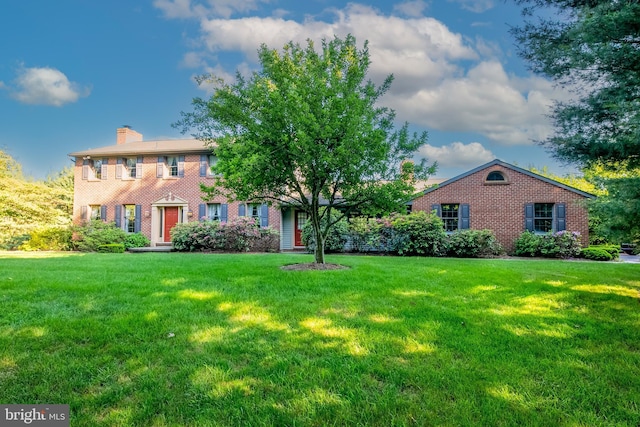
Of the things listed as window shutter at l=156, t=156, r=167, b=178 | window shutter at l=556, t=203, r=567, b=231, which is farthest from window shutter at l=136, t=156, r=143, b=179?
window shutter at l=556, t=203, r=567, b=231

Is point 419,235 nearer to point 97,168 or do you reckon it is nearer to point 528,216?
point 528,216

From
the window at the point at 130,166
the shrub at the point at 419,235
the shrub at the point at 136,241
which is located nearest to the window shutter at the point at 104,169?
the window at the point at 130,166

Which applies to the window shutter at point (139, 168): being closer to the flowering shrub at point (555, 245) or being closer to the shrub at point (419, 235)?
the shrub at point (419, 235)

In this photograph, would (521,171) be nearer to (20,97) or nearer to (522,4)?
(522,4)

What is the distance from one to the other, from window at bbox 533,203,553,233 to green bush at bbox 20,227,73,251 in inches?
915

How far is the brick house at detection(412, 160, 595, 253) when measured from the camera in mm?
15094

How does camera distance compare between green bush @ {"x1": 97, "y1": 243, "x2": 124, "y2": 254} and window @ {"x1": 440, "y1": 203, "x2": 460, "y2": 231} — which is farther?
green bush @ {"x1": 97, "y1": 243, "x2": 124, "y2": 254}

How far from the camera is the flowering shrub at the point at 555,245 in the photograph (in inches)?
550

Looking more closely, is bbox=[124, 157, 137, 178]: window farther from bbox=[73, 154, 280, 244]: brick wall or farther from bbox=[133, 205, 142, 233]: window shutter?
bbox=[133, 205, 142, 233]: window shutter

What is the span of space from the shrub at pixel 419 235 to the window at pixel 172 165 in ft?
41.9

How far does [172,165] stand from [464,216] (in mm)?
16090

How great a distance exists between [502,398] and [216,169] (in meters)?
6.73

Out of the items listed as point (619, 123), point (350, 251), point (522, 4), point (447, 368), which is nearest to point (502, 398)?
point (447, 368)

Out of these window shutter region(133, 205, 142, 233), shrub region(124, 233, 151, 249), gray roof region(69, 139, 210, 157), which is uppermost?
gray roof region(69, 139, 210, 157)
